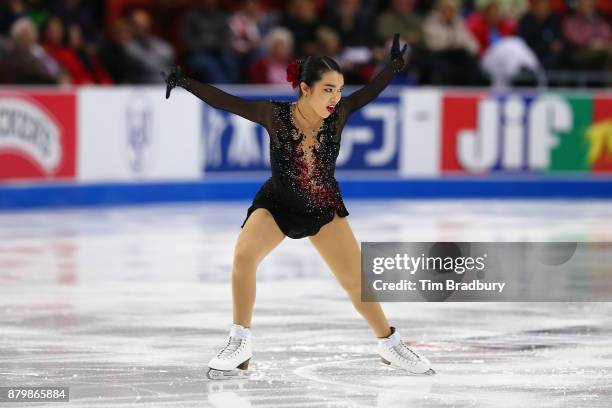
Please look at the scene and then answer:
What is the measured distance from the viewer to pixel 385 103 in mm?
15398

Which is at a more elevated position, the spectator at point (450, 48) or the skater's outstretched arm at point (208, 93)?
the spectator at point (450, 48)

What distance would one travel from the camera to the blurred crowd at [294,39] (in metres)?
15.2

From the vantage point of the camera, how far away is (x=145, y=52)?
15.4 metres

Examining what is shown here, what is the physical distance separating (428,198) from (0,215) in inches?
192

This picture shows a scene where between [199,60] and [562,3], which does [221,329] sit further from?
[562,3]

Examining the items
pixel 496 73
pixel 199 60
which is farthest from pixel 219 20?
pixel 496 73

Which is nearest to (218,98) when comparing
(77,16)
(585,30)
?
(77,16)

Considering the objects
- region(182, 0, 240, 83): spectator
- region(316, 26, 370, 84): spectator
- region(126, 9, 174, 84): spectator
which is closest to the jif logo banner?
region(316, 26, 370, 84): spectator

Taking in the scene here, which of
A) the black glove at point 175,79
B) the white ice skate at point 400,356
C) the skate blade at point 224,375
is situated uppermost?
the black glove at point 175,79

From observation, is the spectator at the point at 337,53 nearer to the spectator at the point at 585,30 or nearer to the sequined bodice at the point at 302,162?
the spectator at the point at 585,30

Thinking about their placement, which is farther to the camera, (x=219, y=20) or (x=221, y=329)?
(x=219, y=20)

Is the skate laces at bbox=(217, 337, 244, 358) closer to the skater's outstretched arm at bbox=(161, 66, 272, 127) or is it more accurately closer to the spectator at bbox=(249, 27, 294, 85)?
the skater's outstretched arm at bbox=(161, 66, 272, 127)

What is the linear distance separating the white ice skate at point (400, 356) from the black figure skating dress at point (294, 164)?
588 millimetres

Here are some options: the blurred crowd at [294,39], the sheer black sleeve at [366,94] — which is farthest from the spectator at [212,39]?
the sheer black sleeve at [366,94]
